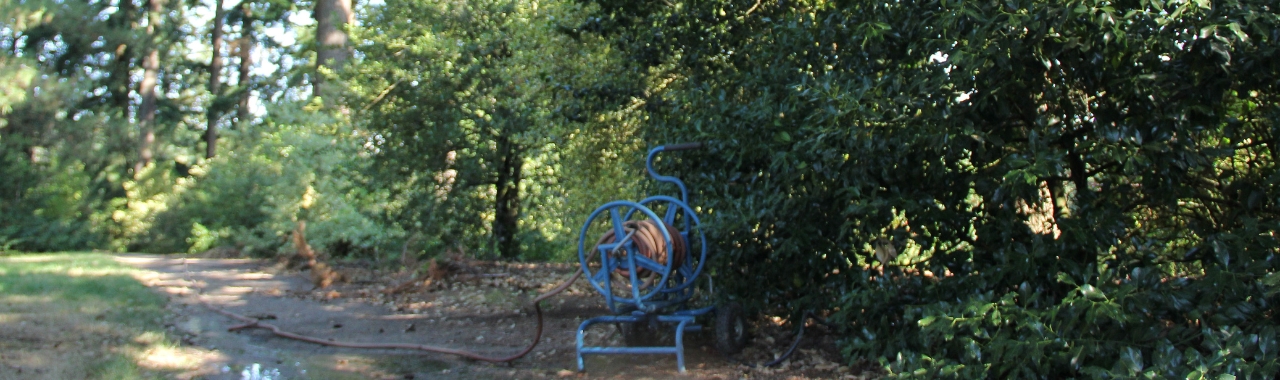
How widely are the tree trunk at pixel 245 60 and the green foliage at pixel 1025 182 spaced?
1105 inches

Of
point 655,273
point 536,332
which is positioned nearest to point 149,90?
point 536,332

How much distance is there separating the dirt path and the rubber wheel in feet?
0.40

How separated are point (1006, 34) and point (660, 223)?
88.6 inches

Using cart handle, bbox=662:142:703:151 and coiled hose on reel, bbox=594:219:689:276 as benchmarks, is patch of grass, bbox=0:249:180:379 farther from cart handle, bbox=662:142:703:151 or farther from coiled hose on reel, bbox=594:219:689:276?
cart handle, bbox=662:142:703:151

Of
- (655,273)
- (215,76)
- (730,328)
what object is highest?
(215,76)

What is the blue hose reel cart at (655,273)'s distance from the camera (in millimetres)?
5602

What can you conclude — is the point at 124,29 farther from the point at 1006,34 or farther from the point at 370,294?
the point at 1006,34

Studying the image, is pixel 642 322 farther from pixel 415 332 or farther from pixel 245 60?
pixel 245 60

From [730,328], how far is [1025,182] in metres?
2.40

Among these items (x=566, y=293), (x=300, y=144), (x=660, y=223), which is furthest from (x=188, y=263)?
(x=660, y=223)

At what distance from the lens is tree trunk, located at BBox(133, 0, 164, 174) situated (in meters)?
28.4

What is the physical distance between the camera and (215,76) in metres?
31.8

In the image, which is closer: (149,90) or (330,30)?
(330,30)

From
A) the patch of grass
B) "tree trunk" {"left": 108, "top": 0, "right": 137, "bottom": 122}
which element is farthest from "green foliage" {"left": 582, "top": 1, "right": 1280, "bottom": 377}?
"tree trunk" {"left": 108, "top": 0, "right": 137, "bottom": 122}
